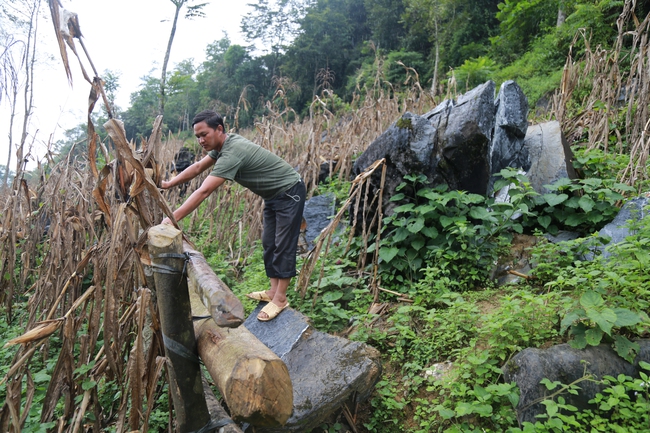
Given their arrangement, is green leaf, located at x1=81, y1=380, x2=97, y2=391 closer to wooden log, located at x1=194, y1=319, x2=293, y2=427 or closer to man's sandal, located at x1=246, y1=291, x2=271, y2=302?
wooden log, located at x1=194, y1=319, x2=293, y2=427

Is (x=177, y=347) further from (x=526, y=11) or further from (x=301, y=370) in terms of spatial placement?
(x=526, y=11)

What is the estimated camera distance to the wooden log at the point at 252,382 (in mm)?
886

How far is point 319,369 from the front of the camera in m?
2.10

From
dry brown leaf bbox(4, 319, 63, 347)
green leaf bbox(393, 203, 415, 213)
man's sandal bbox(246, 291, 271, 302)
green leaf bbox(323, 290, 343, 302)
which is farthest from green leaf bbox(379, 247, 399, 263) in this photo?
dry brown leaf bbox(4, 319, 63, 347)

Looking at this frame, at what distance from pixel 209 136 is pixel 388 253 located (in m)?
1.58

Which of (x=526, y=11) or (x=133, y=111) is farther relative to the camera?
(x=133, y=111)

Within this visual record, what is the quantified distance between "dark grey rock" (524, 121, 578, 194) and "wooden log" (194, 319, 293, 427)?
2935mm

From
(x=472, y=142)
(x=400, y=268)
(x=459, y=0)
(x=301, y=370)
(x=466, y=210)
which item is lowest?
(x=301, y=370)

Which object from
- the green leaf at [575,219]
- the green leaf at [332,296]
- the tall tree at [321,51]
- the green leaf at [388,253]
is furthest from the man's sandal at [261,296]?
the tall tree at [321,51]

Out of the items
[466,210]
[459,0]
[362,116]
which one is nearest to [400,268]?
[466,210]

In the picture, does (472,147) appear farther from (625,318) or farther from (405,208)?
(625,318)

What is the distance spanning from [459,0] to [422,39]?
10.5 feet

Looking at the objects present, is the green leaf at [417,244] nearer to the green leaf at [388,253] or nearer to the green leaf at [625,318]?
the green leaf at [388,253]

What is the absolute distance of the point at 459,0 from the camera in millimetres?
13922
